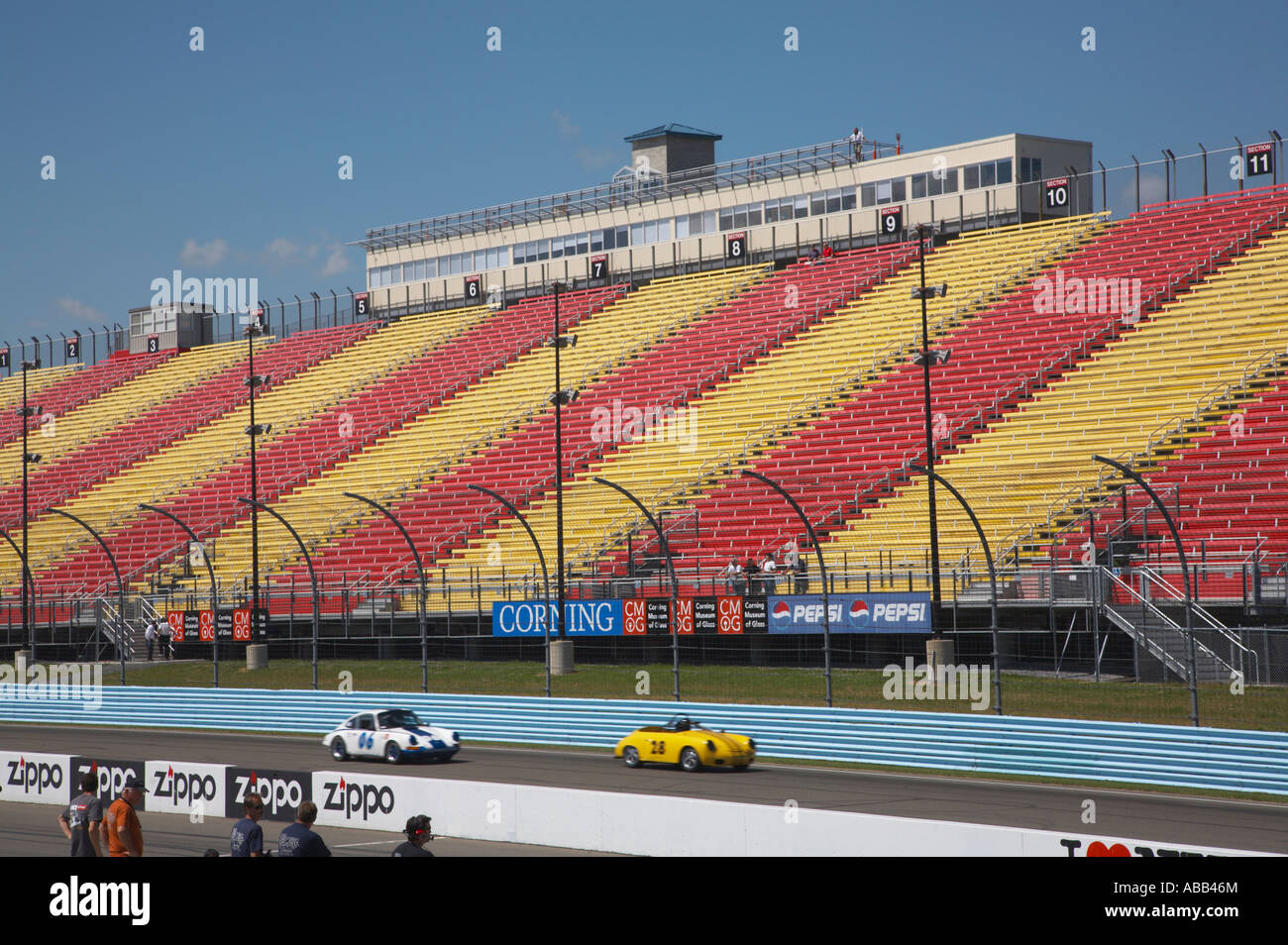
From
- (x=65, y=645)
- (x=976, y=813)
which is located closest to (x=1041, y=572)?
(x=976, y=813)

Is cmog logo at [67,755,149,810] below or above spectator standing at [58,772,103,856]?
below

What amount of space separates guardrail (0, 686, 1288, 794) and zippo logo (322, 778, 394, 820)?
906 centimetres

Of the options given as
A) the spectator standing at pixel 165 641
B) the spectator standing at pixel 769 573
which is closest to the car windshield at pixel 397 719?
the spectator standing at pixel 769 573

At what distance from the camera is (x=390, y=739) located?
27.2 meters

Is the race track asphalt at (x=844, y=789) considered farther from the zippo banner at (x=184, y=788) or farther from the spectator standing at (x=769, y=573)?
the spectator standing at (x=769, y=573)

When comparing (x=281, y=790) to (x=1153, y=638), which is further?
(x=1153, y=638)

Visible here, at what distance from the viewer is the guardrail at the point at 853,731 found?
21594mm

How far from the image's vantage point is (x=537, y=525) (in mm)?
42281

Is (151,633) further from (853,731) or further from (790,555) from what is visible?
(853,731)

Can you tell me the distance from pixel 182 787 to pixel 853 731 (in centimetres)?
1154

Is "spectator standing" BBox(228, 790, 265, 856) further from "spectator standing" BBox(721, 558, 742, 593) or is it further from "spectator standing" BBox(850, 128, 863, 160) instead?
"spectator standing" BBox(850, 128, 863, 160)

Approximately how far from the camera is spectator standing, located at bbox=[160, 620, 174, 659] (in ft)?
142

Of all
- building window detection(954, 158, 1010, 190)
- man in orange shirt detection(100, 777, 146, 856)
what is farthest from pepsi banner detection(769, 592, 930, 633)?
building window detection(954, 158, 1010, 190)

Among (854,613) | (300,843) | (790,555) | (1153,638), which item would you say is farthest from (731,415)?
(300,843)
